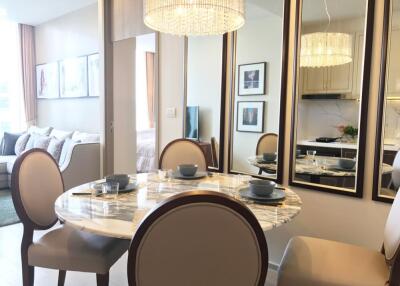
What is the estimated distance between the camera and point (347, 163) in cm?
205

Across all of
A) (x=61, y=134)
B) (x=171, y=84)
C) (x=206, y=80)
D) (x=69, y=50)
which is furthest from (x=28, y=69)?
(x=206, y=80)

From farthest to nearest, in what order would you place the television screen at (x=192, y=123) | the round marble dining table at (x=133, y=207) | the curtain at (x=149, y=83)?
the curtain at (x=149, y=83), the television screen at (x=192, y=123), the round marble dining table at (x=133, y=207)

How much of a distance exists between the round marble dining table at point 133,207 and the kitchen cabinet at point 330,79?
2.80 ft

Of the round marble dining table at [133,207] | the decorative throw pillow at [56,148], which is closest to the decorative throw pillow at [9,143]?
the decorative throw pillow at [56,148]

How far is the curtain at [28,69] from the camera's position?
5.92 meters

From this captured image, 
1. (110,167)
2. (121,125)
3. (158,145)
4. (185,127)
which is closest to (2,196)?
(110,167)

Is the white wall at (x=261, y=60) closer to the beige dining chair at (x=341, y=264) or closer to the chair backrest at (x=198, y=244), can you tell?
the beige dining chair at (x=341, y=264)

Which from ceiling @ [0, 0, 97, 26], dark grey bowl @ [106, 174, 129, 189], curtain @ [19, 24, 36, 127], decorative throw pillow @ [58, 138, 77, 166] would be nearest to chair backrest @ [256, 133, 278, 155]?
dark grey bowl @ [106, 174, 129, 189]

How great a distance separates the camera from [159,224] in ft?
3.04

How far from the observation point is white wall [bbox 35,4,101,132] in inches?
191

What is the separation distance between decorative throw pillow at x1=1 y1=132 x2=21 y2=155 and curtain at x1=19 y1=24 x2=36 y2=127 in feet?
3.12

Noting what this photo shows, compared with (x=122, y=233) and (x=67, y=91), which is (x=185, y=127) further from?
(x=67, y=91)

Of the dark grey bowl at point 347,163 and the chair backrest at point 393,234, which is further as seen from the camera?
the dark grey bowl at point 347,163

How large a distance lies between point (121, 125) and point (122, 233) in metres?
2.84
